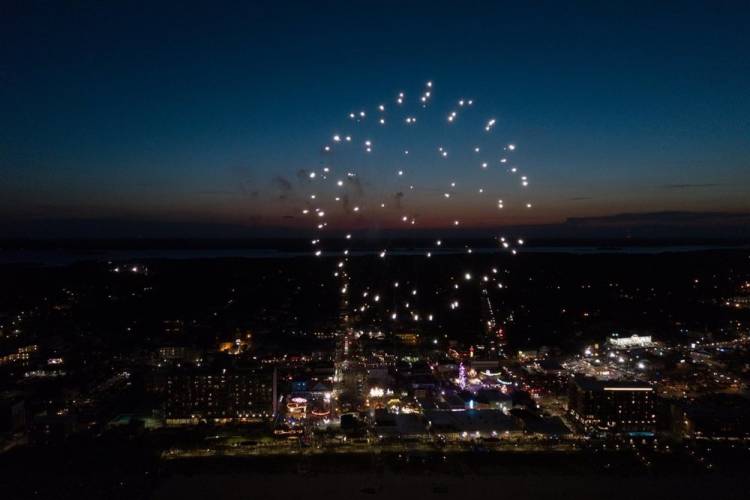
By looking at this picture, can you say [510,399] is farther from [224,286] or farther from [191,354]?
[224,286]

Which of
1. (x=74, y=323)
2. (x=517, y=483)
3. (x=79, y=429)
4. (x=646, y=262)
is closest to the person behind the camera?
(x=517, y=483)

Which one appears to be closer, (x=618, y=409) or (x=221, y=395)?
(x=618, y=409)

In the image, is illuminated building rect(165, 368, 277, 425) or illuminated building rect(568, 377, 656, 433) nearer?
illuminated building rect(568, 377, 656, 433)

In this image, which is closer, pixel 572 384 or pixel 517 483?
pixel 517 483

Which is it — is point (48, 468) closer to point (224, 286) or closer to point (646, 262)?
point (224, 286)

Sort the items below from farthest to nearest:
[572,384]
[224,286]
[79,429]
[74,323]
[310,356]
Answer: [224,286], [74,323], [310,356], [572,384], [79,429]

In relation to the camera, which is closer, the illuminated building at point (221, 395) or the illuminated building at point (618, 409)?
the illuminated building at point (618, 409)

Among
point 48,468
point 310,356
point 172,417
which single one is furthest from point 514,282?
point 48,468
